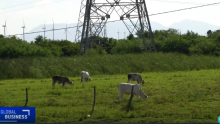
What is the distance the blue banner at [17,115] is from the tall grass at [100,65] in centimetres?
2343

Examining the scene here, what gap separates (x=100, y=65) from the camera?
140 feet

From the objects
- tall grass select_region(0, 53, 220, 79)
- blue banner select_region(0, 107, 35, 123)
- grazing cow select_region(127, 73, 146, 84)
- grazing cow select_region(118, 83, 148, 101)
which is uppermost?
tall grass select_region(0, 53, 220, 79)

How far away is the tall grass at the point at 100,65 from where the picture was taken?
4056 centimetres

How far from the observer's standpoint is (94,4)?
4925 cm

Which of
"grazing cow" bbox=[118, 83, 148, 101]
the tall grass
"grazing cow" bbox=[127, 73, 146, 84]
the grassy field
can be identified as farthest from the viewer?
the tall grass

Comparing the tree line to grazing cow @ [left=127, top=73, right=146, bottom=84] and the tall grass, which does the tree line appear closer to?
the tall grass

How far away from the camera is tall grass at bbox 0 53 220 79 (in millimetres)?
40562

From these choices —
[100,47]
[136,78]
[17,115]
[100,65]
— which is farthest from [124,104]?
[100,47]

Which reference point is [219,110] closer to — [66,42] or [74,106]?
[74,106]

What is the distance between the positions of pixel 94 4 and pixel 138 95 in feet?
97.9

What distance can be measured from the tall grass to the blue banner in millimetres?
23427

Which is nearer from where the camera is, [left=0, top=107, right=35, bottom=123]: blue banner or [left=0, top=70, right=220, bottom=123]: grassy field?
[left=0, top=107, right=35, bottom=123]: blue banner

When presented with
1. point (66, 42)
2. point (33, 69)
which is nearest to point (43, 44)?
point (66, 42)

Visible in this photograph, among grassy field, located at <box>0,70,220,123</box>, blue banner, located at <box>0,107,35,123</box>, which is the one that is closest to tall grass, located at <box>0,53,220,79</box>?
grassy field, located at <box>0,70,220,123</box>
